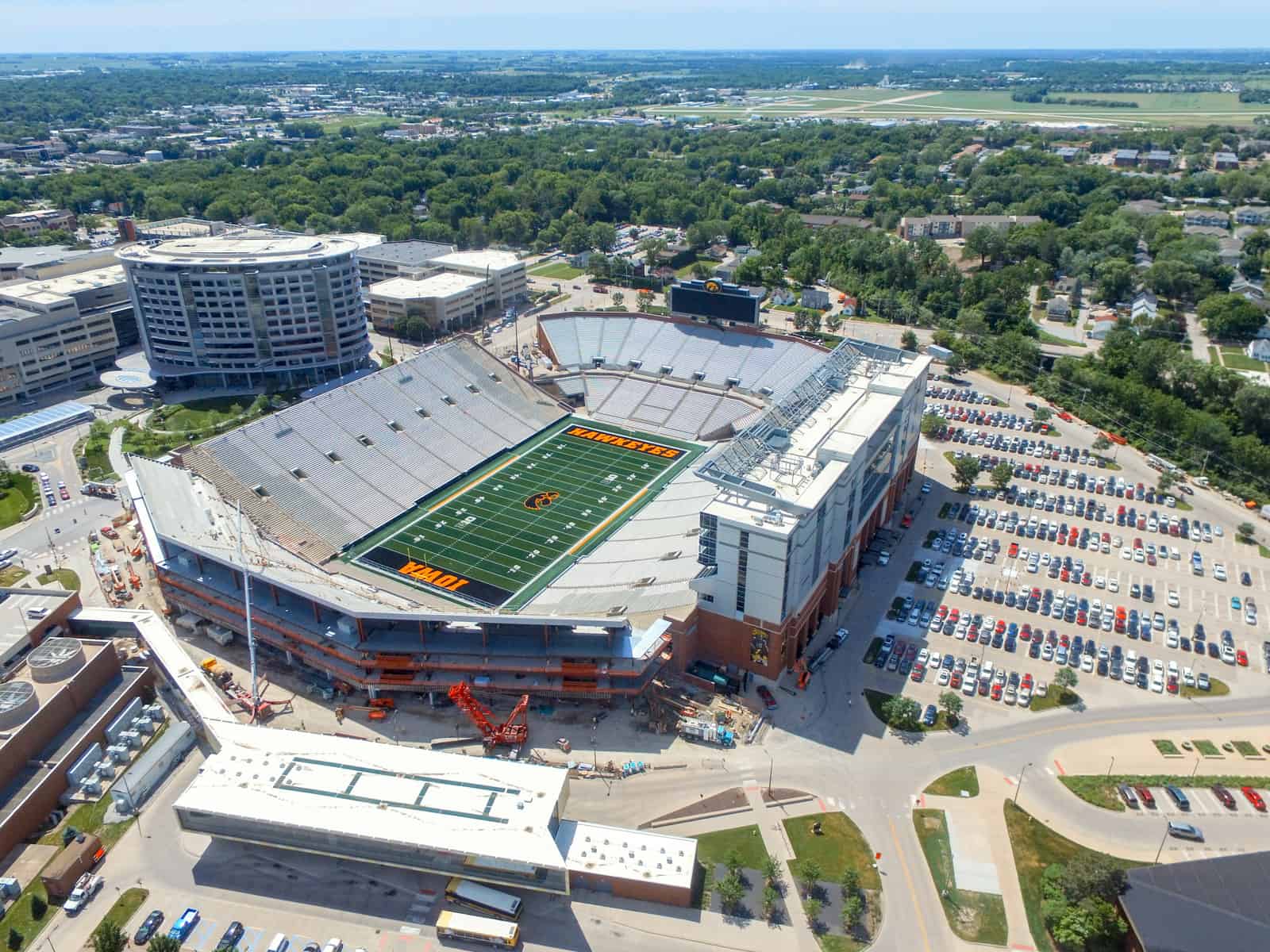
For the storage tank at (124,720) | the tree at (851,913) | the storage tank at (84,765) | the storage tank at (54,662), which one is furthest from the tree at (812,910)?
the storage tank at (54,662)

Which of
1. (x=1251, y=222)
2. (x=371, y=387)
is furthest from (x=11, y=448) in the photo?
(x=1251, y=222)

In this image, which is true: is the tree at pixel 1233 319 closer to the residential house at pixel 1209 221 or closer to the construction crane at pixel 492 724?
the residential house at pixel 1209 221

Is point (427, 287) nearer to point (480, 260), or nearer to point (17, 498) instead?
point (480, 260)

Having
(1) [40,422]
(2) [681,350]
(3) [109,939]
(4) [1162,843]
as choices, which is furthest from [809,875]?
(1) [40,422]

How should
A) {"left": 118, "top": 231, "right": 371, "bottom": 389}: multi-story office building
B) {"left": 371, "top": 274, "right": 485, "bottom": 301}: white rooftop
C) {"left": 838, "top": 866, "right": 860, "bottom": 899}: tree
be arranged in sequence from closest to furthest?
{"left": 838, "top": 866, "right": 860, "bottom": 899}: tree < {"left": 118, "top": 231, "right": 371, "bottom": 389}: multi-story office building < {"left": 371, "top": 274, "right": 485, "bottom": 301}: white rooftop

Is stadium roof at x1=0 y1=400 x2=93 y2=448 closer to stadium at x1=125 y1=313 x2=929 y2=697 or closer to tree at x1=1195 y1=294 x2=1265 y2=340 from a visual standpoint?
stadium at x1=125 y1=313 x2=929 y2=697

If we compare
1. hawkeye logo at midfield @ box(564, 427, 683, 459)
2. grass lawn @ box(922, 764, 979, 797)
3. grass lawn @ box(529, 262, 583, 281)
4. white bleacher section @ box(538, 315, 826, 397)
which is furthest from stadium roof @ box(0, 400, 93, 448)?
grass lawn @ box(922, 764, 979, 797)

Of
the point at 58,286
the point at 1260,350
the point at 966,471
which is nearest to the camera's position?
the point at 966,471
